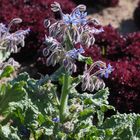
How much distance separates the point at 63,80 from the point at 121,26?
4057mm

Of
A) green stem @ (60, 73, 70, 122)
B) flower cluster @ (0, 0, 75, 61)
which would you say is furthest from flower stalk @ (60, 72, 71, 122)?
flower cluster @ (0, 0, 75, 61)

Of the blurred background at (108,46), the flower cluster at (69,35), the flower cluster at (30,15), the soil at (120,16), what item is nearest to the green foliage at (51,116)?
the flower cluster at (69,35)

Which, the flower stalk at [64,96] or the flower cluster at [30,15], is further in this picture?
the flower cluster at [30,15]

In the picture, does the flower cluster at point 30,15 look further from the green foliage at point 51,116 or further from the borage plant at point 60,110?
the green foliage at point 51,116

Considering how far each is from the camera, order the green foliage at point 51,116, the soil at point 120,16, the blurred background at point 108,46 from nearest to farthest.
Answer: the green foliage at point 51,116
the blurred background at point 108,46
the soil at point 120,16

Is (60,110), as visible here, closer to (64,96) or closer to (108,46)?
(64,96)

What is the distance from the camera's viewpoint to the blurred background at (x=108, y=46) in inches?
261

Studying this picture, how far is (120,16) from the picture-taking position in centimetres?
940

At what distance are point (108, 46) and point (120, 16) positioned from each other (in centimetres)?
200

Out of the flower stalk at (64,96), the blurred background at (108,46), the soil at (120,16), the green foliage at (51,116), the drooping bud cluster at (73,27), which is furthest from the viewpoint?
the soil at (120,16)

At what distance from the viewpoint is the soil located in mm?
9148

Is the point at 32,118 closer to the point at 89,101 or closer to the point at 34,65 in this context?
the point at 89,101

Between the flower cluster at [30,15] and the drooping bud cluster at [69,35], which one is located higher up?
the flower cluster at [30,15]

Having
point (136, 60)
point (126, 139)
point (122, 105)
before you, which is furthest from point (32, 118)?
point (136, 60)
